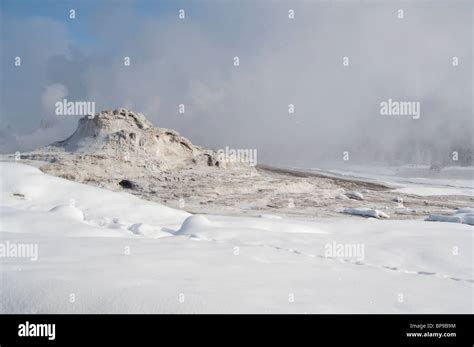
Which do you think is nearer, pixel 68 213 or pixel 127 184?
pixel 68 213

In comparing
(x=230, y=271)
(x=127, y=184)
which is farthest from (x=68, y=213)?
(x=127, y=184)

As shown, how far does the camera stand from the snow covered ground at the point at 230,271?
331cm

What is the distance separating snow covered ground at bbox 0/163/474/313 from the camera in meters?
3.31

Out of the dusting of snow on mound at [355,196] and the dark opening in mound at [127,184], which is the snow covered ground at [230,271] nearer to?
the dark opening in mound at [127,184]

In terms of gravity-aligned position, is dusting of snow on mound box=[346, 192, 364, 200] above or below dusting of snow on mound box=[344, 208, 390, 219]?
above

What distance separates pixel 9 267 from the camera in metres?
4.12

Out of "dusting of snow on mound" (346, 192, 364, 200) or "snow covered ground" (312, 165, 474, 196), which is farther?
Result: "snow covered ground" (312, 165, 474, 196)

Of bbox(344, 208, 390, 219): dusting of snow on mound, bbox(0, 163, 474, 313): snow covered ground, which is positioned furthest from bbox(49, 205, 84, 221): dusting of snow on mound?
bbox(344, 208, 390, 219): dusting of snow on mound

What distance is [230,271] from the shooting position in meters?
4.47

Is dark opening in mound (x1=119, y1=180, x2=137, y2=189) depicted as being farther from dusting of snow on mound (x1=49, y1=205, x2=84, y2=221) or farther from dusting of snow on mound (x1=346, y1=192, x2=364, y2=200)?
dusting of snow on mound (x1=346, y1=192, x2=364, y2=200)

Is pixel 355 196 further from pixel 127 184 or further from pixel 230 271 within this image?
pixel 230 271
